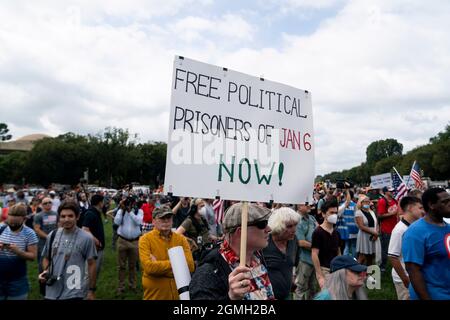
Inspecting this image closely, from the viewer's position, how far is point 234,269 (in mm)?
2441

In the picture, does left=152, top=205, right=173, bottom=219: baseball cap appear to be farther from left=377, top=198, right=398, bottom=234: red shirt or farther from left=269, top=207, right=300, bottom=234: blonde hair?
left=377, top=198, right=398, bottom=234: red shirt

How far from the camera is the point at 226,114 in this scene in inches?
119

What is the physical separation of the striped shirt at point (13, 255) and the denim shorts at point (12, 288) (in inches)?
2.1

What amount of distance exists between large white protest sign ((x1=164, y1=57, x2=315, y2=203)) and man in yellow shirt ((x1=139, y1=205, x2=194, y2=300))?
85.0 inches

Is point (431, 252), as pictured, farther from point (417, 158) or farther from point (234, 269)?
point (417, 158)

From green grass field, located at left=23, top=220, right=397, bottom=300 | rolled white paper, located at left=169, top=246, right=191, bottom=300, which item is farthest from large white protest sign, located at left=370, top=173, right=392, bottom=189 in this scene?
rolled white paper, located at left=169, top=246, right=191, bottom=300

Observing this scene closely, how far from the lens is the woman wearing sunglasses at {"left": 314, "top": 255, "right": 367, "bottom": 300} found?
3418 mm

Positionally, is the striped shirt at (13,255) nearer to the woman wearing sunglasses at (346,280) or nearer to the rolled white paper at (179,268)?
the rolled white paper at (179,268)

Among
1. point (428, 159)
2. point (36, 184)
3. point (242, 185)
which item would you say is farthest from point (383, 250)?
point (36, 184)

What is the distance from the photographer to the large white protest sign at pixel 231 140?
9.39 ft

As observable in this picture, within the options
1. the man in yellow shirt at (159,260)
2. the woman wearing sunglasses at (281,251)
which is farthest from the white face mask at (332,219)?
the man in yellow shirt at (159,260)

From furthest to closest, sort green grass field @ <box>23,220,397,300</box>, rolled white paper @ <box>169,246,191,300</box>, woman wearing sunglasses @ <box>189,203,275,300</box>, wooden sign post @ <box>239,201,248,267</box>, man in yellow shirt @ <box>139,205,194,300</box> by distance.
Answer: green grass field @ <box>23,220,397,300</box> → man in yellow shirt @ <box>139,205,194,300</box> → rolled white paper @ <box>169,246,191,300</box> → wooden sign post @ <box>239,201,248,267</box> → woman wearing sunglasses @ <box>189,203,275,300</box>

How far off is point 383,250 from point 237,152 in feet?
28.5
